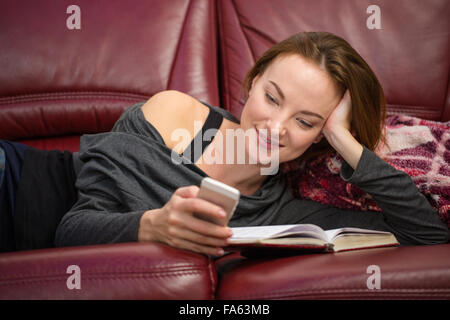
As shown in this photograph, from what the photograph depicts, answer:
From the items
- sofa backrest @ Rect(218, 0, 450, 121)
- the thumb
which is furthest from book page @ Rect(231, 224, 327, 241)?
sofa backrest @ Rect(218, 0, 450, 121)

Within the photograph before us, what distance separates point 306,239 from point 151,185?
414mm

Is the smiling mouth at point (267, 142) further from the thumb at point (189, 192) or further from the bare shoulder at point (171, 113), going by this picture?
the thumb at point (189, 192)

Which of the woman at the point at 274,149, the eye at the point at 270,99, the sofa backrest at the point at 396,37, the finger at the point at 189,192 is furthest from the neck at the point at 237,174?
the finger at the point at 189,192

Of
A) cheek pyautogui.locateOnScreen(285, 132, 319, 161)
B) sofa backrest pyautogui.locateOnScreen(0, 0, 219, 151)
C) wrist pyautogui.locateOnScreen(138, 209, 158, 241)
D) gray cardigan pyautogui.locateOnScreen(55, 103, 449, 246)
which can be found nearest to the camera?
wrist pyautogui.locateOnScreen(138, 209, 158, 241)

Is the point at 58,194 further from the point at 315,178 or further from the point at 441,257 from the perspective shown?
the point at 441,257

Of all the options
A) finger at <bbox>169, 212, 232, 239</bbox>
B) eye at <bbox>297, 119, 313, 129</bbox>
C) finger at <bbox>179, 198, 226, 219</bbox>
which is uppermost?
eye at <bbox>297, 119, 313, 129</bbox>

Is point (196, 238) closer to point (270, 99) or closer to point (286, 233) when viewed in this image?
point (286, 233)

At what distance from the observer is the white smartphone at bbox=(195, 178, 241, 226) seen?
60 centimetres

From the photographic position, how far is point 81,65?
1362mm

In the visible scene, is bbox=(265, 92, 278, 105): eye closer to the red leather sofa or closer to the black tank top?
the black tank top

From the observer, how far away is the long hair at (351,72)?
3.37 feet

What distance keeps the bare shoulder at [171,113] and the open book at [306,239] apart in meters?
0.40

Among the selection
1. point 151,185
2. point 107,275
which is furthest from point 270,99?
point 107,275

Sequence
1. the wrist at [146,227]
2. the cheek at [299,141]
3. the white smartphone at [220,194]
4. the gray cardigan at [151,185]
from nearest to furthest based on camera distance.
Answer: the white smartphone at [220,194], the wrist at [146,227], the gray cardigan at [151,185], the cheek at [299,141]
